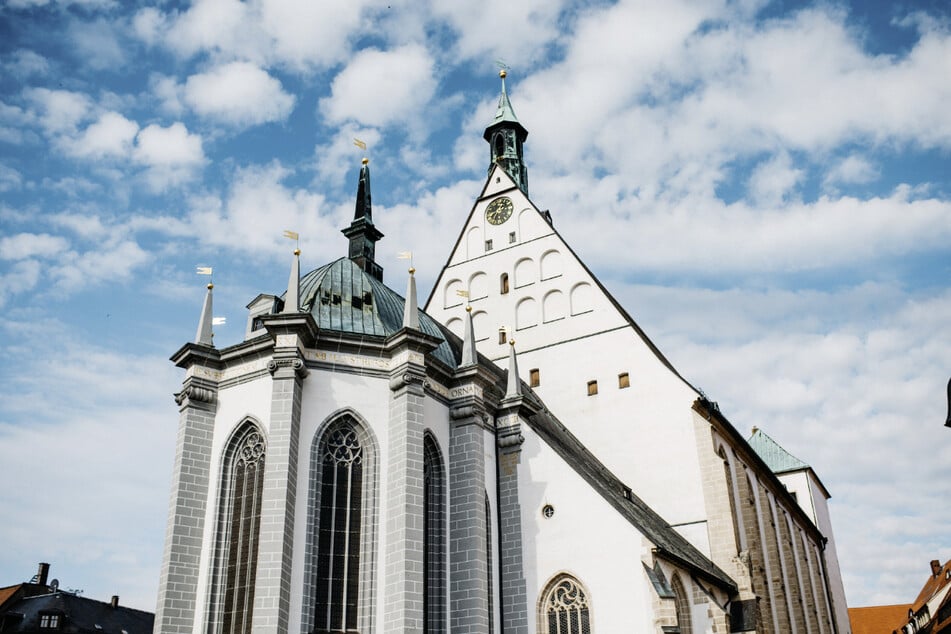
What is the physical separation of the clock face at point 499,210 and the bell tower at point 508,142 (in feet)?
4.46

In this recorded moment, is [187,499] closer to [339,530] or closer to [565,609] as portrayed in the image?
[339,530]

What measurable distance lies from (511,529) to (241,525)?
7175 mm

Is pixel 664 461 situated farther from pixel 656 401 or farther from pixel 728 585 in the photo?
pixel 728 585

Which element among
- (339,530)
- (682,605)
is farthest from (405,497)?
Result: (682,605)

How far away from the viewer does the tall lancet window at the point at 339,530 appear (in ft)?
66.2

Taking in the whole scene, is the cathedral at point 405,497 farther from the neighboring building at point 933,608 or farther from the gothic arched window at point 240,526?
the neighboring building at point 933,608

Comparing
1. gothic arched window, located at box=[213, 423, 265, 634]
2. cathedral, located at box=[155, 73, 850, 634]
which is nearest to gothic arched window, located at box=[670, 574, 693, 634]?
cathedral, located at box=[155, 73, 850, 634]

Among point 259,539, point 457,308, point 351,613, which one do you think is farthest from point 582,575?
point 457,308

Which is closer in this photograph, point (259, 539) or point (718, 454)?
point (259, 539)

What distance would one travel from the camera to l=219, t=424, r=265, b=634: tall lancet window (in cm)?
2016

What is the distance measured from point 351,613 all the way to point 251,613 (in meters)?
2.16

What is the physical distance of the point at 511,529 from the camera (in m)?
24.3

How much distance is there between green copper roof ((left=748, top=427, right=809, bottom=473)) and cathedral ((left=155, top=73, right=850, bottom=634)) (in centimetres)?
2894

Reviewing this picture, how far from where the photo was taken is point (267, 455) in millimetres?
20719
